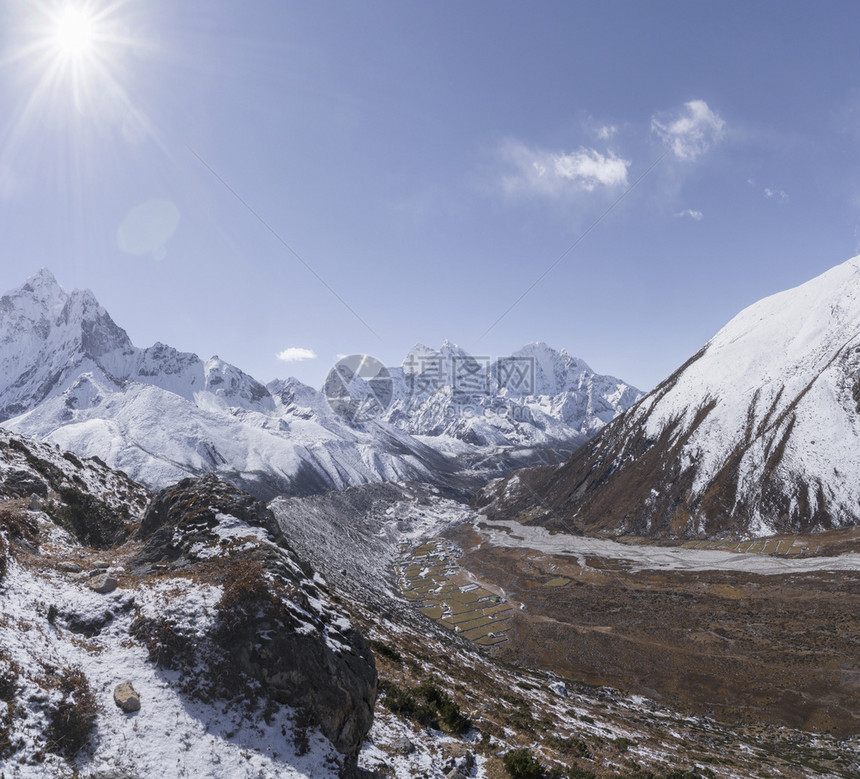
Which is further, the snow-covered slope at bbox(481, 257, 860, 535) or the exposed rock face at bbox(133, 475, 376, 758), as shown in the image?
the snow-covered slope at bbox(481, 257, 860, 535)

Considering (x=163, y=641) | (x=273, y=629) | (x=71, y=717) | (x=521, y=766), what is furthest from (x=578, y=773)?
(x=71, y=717)

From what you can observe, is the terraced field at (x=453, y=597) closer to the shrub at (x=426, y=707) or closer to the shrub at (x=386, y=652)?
the shrub at (x=386, y=652)

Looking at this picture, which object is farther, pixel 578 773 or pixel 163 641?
pixel 578 773

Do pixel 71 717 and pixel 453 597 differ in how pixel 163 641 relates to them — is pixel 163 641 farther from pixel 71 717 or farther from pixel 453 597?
pixel 453 597

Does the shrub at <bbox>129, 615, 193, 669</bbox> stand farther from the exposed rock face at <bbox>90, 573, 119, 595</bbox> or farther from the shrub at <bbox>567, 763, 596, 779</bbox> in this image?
the shrub at <bbox>567, 763, 596, 779</bbox>

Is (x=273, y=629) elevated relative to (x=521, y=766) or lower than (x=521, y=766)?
elevated

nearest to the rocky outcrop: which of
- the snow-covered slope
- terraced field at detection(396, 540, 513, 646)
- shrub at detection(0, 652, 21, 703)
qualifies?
shrub at detection(0, 652, 21, 703)
